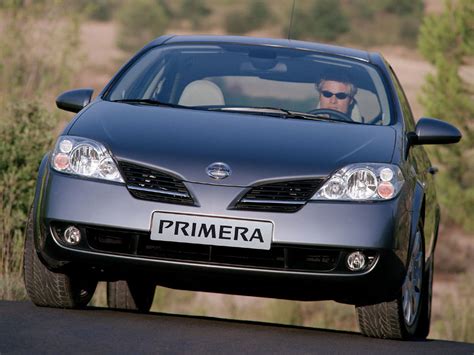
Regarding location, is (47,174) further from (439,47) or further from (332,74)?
(439,47)

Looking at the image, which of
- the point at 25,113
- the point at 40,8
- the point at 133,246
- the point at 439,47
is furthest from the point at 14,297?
the point at 439,47

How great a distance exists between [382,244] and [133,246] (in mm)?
1152

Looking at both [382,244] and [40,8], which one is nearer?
[382,244]

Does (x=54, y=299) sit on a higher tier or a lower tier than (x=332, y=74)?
lower

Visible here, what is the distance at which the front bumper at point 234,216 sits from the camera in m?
6.20

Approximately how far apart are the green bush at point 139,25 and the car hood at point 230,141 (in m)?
47.0

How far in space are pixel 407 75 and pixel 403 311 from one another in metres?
45.1

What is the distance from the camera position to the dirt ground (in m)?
29.3

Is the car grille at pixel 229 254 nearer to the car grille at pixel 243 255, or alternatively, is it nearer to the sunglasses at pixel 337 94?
the car grille at pixel 243 255

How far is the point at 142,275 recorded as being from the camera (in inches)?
254

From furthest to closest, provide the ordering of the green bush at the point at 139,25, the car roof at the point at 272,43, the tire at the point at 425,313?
the green bush at the point at 139,25 < the car roof at the point at 272,43 < the tire at the point at 425,313

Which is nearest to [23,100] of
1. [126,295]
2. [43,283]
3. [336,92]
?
[126,295]

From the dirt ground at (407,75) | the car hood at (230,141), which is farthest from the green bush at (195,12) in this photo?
the car hood at (230,141)

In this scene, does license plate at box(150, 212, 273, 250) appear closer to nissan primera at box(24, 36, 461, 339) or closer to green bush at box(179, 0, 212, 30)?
nissan primera at box(24, 36, 461, 339)
